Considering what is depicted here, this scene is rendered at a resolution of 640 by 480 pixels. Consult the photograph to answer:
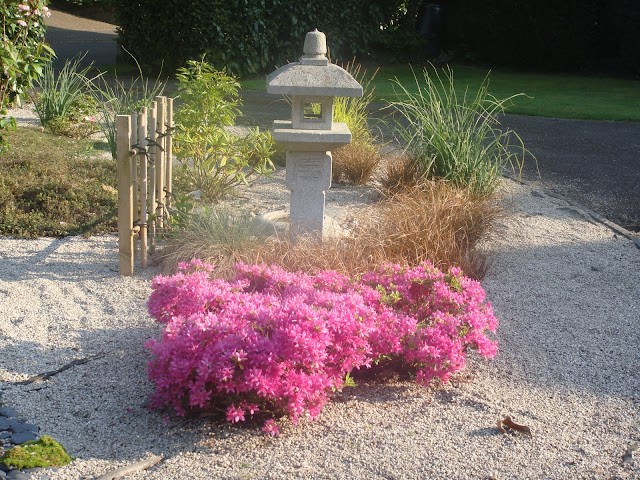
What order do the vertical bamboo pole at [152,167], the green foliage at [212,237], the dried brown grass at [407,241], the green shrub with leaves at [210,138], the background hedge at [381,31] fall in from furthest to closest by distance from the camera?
the background hedge at [381,31] < the green shrub with leaves at [210,138] < the vertical bamboo pole at [152,167] < the green foliage at [212,237] < the dried brown grass at [407,241]

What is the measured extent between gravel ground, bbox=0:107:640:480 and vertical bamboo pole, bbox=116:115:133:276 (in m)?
0.14

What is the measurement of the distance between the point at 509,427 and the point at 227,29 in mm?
10473

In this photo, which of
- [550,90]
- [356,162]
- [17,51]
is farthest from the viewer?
[550,90]

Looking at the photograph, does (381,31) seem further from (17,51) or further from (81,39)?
(17,51)

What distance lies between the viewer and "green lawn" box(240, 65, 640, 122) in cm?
1162

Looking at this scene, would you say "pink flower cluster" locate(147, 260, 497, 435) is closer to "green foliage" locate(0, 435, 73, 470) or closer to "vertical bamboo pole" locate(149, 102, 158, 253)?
"green foliage" locate(0, 435, 73, 470)

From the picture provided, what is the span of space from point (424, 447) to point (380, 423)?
0.82 feet

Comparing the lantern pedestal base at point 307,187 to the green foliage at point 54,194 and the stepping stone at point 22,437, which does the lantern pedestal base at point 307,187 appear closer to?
the green foliage at point 54,194

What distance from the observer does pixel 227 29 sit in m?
12.8

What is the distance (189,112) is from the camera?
6.23 metres

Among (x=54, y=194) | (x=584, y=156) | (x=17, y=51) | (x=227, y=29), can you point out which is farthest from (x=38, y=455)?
(x=227, y=29)

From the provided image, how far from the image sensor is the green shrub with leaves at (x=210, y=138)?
20.4 feet

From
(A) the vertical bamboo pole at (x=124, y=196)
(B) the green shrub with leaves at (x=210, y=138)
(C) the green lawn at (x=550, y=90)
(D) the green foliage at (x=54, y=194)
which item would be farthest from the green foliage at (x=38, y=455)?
(C) the green lawn at (x=550, y=90)

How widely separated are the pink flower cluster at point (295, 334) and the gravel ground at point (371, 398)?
0.13m
